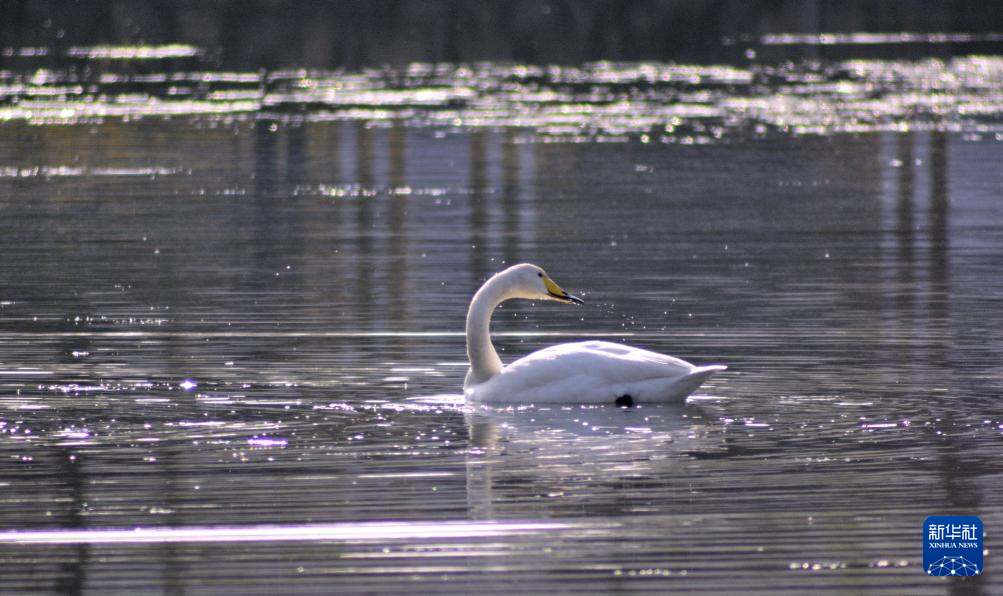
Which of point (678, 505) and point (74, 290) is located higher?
point (74, 290)

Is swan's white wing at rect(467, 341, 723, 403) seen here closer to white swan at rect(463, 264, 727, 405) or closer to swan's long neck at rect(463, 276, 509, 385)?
white swan at rect(463, 264, 727, 405)

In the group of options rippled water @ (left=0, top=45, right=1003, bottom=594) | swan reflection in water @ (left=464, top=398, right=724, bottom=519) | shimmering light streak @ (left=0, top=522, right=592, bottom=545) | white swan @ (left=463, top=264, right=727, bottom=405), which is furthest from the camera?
white swan @ (left=463, top=264, right=727, bottom=405)

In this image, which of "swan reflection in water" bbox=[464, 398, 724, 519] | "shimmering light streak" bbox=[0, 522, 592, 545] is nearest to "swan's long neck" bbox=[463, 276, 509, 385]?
"swan reflection in water" bbox=[464, 398, 724, 519]

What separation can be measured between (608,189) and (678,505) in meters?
18.2

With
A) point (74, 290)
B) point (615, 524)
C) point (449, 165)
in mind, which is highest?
point (449, 165)

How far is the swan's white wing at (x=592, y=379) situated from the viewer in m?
11.2

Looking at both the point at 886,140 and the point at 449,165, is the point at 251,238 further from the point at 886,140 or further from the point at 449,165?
the point at 886,140

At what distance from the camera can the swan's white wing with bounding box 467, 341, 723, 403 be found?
11.2 metres

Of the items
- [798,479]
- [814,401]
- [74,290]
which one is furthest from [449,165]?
[798,479]

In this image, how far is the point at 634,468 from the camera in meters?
9.48

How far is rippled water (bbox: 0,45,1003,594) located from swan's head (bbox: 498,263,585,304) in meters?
0.67

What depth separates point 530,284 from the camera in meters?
12.0

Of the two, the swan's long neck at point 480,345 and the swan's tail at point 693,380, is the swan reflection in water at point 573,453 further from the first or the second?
the swan's long neck at point 480,345

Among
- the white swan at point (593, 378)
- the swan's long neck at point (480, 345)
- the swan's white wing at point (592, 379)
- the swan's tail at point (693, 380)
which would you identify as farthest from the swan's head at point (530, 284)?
the swan's tail at point (693, 380)
